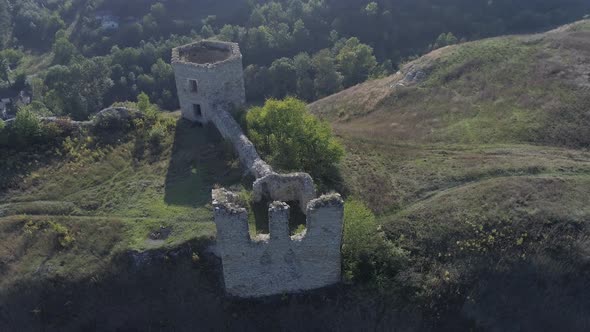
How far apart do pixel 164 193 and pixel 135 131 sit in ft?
24.2

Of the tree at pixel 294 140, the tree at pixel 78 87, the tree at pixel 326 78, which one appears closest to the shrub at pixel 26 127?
the tree at pixel 294 140

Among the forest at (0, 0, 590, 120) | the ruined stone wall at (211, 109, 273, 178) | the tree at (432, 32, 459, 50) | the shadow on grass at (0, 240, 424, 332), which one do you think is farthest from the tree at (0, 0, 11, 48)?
the shadow on grass at (0, 240, 424, 332)

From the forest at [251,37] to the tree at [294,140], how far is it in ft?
104

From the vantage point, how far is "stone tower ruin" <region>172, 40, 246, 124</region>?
34.3 m

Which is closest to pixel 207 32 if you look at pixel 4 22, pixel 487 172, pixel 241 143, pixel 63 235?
pixel 4 22

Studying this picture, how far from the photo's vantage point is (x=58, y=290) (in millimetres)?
25953

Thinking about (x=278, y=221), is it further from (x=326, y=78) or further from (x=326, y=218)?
(x=326, y=78)

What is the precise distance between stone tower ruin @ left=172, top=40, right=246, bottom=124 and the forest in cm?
2357

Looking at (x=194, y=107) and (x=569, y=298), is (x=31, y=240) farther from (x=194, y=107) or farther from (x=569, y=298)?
(x=569, y=298)

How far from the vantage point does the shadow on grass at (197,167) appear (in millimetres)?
29984

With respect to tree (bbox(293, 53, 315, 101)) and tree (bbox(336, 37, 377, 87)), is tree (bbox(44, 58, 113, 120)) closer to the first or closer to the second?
tree (bbox(293, 53, 315, 101))

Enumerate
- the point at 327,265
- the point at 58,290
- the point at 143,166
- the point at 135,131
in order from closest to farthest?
the point at 327,265 → the point at 58,290 → the point at 143,166 → the point at 135,131

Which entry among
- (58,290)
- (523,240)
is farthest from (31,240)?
(523,240)

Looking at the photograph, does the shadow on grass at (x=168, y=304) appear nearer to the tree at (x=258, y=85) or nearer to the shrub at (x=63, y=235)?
the shrub at (x=63, y=235)
